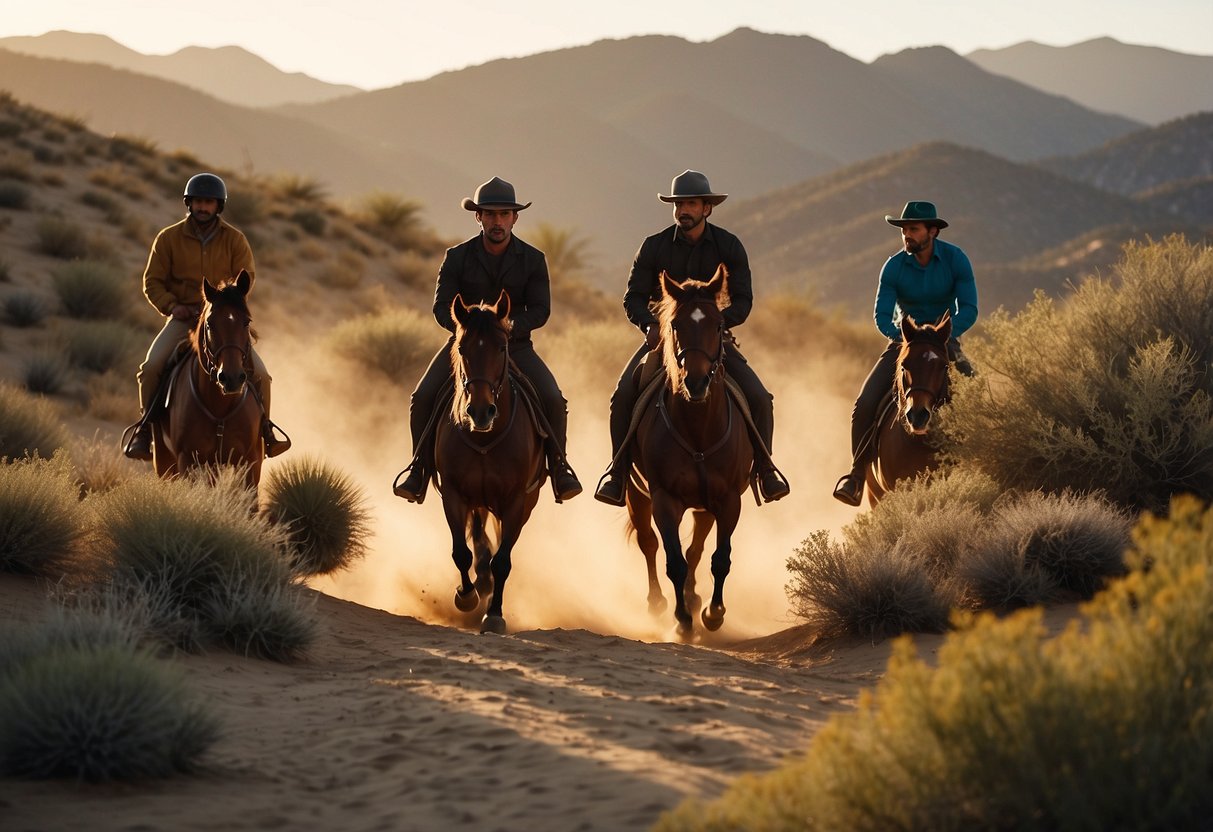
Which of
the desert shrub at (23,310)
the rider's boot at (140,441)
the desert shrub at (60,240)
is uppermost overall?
the desert shrub at (60,240)

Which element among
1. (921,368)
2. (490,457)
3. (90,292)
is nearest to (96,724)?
(490,457)

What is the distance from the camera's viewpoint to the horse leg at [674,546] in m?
11.0

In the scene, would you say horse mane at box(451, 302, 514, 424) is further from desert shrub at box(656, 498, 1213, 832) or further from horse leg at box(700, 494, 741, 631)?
desert shrub at box(656, 498, 1213, 832)

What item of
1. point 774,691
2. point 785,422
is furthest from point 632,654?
point 785,422

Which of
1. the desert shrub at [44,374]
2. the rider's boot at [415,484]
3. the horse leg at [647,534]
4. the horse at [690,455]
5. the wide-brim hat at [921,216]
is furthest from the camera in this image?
the desert shrub at [44,374]

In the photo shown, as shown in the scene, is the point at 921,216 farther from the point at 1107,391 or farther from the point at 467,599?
the point at 467,599

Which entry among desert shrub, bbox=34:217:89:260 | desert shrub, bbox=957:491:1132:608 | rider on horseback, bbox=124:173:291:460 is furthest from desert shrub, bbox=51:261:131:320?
desert shrub, bbox=957:491:1132:608

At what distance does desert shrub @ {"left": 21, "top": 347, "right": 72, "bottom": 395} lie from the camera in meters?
21.3

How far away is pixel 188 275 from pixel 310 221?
25.3 m

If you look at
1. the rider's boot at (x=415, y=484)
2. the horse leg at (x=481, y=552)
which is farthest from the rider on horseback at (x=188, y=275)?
the horse leg at (x=481, y=552)

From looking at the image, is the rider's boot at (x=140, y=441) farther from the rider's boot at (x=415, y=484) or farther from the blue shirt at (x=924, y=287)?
the blue shirt at (x=924, y=287)

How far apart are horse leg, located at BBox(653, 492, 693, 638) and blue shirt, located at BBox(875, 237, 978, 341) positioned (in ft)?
8.60

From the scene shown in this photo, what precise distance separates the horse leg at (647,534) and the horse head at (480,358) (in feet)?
7.21

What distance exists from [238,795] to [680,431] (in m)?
5.52
